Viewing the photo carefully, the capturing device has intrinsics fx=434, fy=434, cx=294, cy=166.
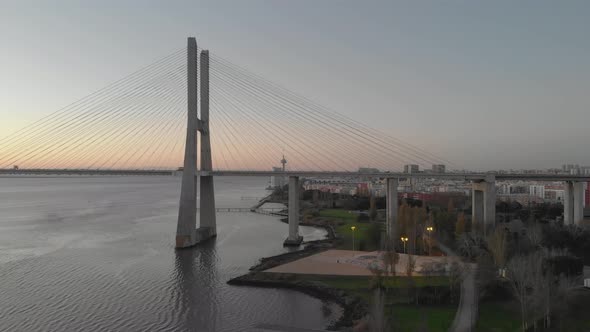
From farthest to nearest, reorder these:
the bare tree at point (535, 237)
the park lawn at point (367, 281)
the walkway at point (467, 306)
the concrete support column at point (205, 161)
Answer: the concrete support column at point (205, 161)
the bare tree at point (535, 237)
the park lawn at point (367, 281)
the walkway at point (467, 306)

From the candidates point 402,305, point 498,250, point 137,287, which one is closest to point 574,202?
point 498,250

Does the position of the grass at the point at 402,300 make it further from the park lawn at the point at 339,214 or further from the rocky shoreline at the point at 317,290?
the park lawn at the point at 339,214

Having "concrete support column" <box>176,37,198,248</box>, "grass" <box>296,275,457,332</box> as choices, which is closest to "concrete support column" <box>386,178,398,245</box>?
"grass" <box>296,275,457,332</box>

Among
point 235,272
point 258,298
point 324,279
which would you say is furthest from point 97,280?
point 324,279

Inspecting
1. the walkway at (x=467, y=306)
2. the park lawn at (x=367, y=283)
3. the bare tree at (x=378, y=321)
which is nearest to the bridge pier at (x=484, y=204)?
the walkway at (x=467, y=306)

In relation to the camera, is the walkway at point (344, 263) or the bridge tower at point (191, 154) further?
the bridge tower at point (191, 154)

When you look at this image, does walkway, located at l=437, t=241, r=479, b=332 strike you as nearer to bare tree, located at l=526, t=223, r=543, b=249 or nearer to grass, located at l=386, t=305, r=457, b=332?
grass, located at l=386, t=305, r=457, b=332
